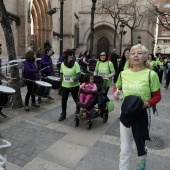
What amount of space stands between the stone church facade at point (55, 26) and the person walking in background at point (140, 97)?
462 inches

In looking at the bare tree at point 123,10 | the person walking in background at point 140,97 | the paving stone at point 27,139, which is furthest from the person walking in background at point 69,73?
the bare tree at point 123,10

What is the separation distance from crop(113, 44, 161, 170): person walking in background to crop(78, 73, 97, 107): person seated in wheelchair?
244cm

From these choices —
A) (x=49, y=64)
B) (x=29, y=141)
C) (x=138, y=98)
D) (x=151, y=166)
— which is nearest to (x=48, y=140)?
(x=29, y=141)

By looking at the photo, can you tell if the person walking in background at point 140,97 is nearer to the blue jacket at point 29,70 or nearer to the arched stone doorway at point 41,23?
the blue jacket at point 29,70

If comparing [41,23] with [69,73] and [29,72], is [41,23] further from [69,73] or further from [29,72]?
[69,73]

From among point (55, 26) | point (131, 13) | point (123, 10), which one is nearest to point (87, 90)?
point (55, 26)

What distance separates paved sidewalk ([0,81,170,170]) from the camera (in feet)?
11.9

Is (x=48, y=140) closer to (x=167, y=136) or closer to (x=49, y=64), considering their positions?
(x=167, y=136)

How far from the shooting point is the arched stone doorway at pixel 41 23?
19.9 m

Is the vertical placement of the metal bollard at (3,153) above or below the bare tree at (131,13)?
below

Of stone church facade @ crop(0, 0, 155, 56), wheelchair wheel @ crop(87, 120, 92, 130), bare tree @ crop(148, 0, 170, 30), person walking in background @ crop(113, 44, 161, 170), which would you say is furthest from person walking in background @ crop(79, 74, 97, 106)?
bare tree @ crop(148, 0, 170, 30)

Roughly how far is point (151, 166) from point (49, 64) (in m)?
5.62

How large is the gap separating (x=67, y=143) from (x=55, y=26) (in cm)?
2137

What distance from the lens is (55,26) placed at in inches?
951
